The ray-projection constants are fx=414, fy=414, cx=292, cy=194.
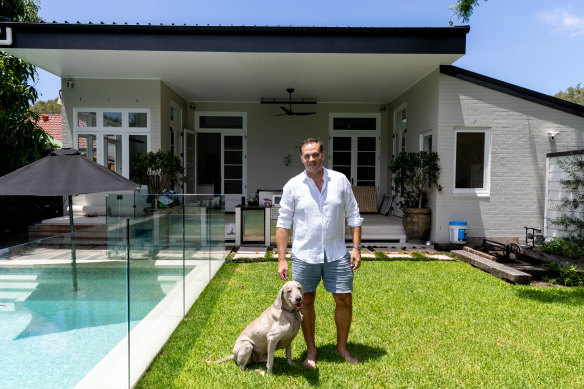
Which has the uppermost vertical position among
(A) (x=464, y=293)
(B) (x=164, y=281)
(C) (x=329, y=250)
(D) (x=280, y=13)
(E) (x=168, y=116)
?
(D) (x=280, y=13)

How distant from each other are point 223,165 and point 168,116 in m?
2.41

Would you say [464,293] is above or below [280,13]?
below

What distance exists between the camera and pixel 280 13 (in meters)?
10.5

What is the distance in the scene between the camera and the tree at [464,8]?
19.0ft

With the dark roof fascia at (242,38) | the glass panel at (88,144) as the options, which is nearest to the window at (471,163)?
the dark roof fascia at (242,38)

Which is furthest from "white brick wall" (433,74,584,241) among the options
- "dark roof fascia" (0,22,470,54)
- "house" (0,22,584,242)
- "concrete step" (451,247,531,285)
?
"dark roof fascia" (0,22,470,54)

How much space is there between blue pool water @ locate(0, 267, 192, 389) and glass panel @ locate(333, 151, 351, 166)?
8744mm

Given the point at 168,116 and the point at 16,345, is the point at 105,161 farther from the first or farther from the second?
the point at 16,345

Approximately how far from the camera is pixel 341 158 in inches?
426

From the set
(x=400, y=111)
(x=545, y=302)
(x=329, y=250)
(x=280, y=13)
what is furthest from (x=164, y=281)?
(x=280, y=13)

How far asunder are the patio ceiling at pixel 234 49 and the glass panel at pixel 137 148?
1.24m

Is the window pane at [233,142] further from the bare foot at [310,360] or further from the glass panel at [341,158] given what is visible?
the bare foot at [310,360]

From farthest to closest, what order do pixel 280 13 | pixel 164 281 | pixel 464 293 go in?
1. pixel 280 13
2. pixel 464 293
3. pixel 164 281

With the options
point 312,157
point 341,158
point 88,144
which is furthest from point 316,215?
point 341,158
